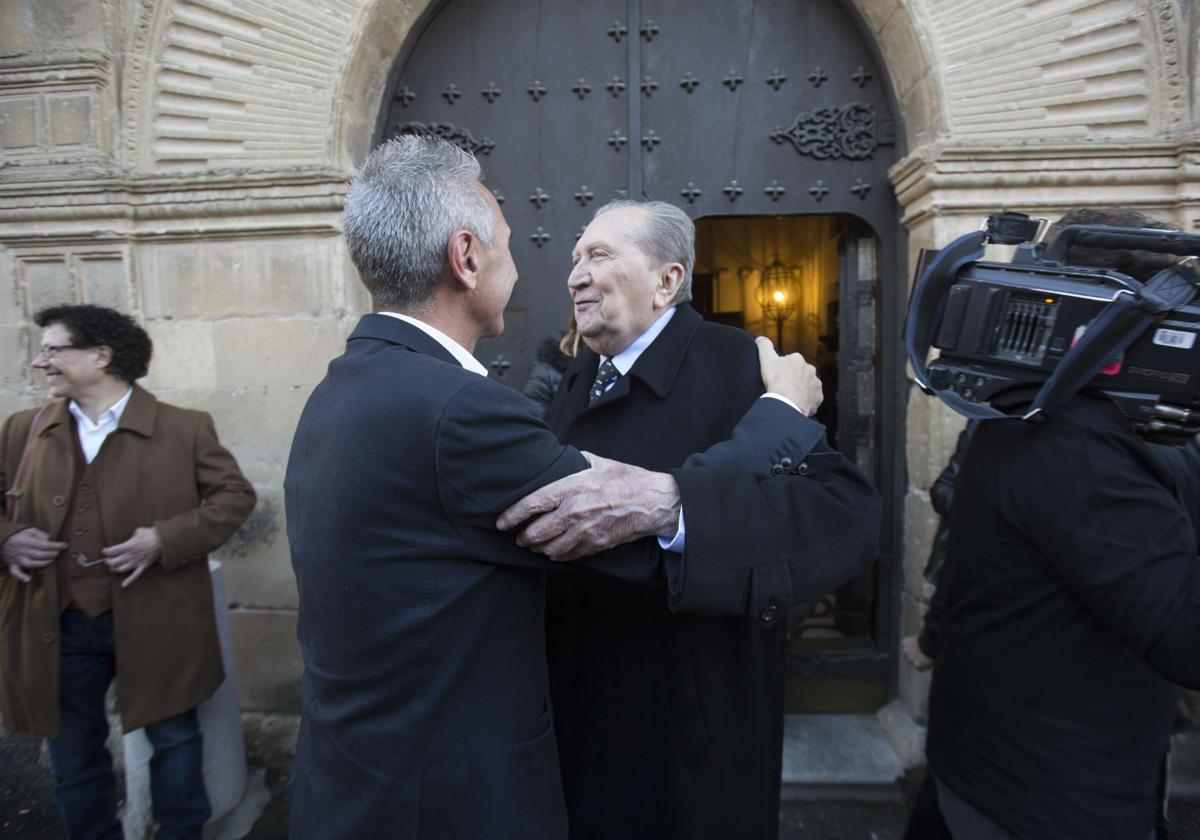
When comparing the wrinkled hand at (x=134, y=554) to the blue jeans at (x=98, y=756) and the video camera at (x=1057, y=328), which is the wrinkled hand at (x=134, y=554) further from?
the video camera at (x=1057, y=328)

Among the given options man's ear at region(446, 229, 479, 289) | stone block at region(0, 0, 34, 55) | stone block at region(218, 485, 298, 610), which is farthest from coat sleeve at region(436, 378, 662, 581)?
stone block at region(0, 0, 34, 55)

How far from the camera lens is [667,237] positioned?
167 centimetres

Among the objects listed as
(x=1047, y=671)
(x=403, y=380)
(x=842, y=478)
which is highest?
(x=403, y=380)

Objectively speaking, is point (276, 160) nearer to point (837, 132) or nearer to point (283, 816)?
point (837, 132)

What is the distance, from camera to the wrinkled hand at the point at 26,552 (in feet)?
7.32

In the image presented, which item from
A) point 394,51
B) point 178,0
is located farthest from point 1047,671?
point 178,0

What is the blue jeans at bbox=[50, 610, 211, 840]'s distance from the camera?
91.7 inches

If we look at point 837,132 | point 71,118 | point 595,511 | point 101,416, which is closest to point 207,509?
point 101,416

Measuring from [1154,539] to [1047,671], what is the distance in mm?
335

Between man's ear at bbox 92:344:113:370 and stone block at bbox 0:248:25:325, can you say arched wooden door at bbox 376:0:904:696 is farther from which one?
stone block at bbox 0:248:25:325

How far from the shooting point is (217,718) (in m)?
2.60

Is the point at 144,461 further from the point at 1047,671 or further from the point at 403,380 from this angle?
the point at 1047,671

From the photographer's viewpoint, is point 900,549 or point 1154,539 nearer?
point 1154,539

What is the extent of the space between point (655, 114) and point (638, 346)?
1.90 meters
